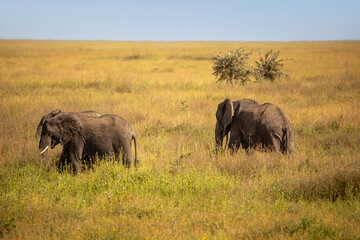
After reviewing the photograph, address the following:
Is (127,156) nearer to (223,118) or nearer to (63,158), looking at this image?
(63,158)

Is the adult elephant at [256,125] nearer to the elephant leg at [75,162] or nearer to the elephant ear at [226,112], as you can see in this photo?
the elephant ear at [226,112]

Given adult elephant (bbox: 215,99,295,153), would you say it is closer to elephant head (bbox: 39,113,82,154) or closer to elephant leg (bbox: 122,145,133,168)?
elephant leg (bbox: 122,145,133,168)

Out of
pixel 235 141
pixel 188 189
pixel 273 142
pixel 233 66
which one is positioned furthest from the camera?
pixel 233 66

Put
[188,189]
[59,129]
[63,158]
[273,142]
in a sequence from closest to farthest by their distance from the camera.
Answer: [188,189] → [59,129] → [273,142] → [63,158]

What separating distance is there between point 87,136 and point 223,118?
316 centimetres

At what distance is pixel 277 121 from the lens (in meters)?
7.57

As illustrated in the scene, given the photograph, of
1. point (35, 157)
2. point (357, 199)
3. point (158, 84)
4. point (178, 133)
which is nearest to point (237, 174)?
point (357, 199)

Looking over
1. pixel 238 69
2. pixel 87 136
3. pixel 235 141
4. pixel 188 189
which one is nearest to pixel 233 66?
pixel 238 69

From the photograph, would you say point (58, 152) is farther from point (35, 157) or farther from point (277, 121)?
point (277, 121)

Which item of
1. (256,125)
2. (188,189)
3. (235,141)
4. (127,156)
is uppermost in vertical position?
(256,125)

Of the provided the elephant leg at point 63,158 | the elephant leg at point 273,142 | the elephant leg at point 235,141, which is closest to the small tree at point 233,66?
the elephant leg at point 235,141

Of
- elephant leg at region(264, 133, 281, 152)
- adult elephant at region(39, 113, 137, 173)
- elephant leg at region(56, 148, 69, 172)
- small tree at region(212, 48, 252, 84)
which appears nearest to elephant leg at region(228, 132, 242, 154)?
elephant leg at region(264, 133, 281, 152)

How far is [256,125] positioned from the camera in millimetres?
7703

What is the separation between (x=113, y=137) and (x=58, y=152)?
6.80ft
